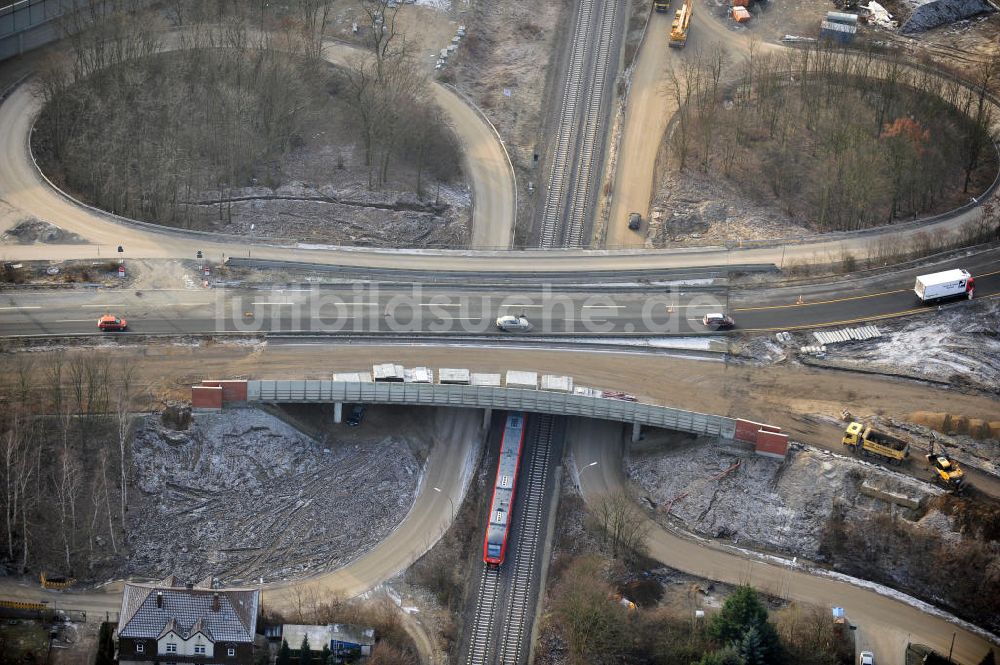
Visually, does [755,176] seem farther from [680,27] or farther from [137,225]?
[137,225]

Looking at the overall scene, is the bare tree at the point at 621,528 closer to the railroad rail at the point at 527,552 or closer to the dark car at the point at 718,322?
the railroad rail at the point at 527,552

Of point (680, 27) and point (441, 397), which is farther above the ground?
point (680, 27)

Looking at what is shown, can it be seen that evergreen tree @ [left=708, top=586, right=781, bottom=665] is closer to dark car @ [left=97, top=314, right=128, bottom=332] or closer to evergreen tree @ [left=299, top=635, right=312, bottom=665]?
evergreen tree @ [left=299, top=635, right=312, bottom=665]

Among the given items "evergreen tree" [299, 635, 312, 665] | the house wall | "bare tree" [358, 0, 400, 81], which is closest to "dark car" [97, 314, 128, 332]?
the house wall

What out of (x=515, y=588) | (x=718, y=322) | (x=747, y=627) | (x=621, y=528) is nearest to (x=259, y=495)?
(x=515, y=588)

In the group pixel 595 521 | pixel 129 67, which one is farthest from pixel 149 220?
pixel 595 521

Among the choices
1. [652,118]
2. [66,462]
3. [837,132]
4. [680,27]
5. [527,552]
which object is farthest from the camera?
[680,27]
